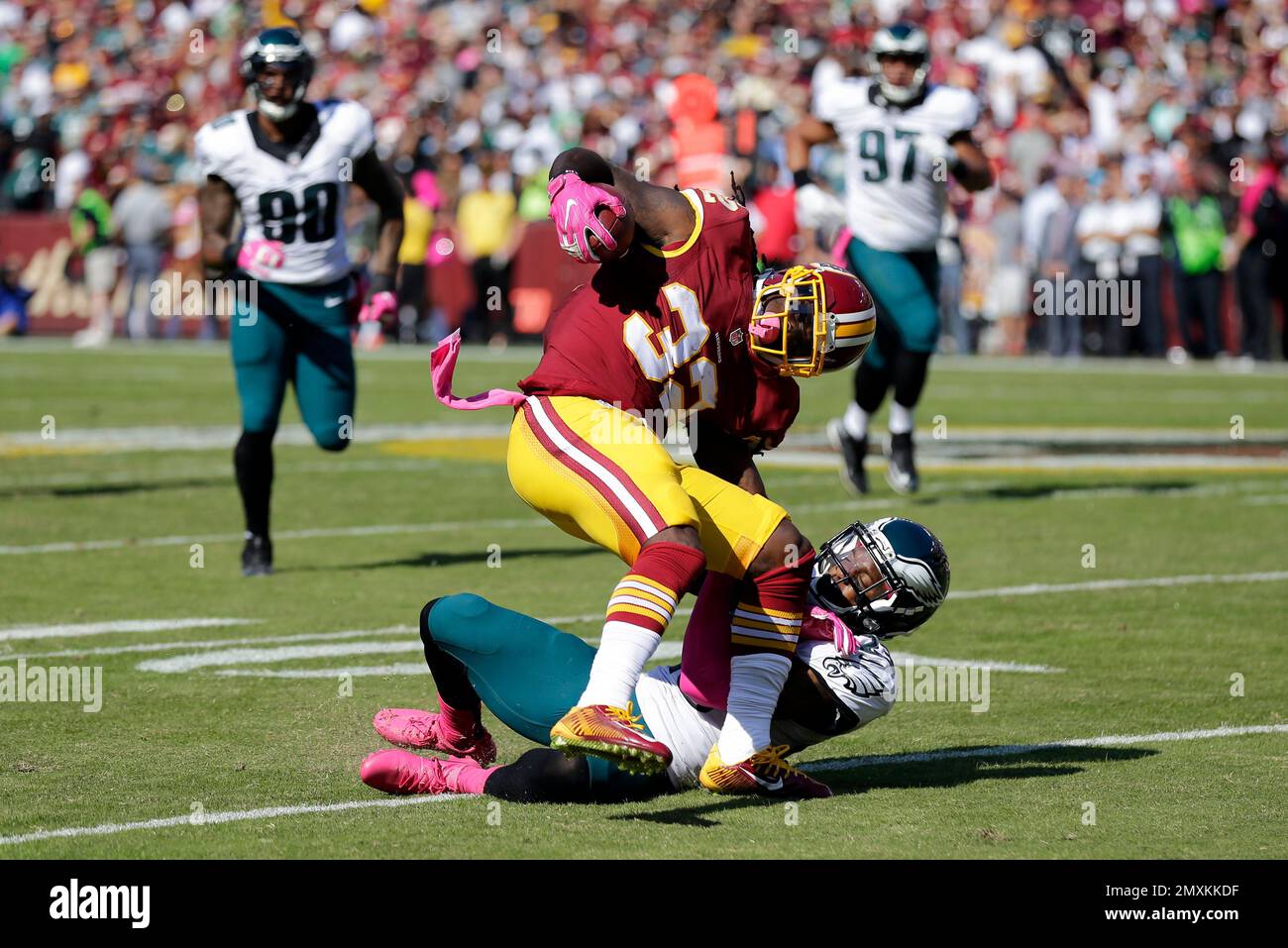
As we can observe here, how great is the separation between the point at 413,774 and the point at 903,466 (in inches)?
266

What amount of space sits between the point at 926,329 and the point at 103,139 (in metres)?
19.6

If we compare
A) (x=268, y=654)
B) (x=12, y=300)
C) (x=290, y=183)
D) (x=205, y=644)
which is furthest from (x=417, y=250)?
(x=268, y=654)

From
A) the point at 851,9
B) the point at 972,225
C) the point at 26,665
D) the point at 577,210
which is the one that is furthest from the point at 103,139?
the point at 577,210

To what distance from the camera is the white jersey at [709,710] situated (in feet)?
16.7

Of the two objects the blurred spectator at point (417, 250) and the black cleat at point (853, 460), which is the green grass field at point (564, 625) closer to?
the black cleat at point (853, 460)

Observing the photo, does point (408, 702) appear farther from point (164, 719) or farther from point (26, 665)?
point (26, 665)

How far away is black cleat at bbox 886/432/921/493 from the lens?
37.8 feet

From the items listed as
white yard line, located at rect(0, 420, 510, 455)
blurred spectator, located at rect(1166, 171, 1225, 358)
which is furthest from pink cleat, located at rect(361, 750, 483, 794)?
blurred spectator, located at rect(1166, 171, 1225, 358)

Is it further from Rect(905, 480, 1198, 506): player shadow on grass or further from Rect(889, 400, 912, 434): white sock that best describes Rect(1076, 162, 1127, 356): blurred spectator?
Rect(889, 400, 912, 434): white sock

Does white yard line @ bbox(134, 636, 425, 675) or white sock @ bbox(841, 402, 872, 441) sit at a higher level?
white sock @ bbox(841, 402, 872, 441)

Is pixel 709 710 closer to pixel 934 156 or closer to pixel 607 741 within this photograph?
pixel 607 741

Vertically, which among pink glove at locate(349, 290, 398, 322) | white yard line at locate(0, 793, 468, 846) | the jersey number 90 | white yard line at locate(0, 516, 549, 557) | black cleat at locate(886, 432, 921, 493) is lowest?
white yard line at locate(0, 793, 468, 846)

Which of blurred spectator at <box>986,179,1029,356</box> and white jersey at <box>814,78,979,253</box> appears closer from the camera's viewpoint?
white jersey at <box>814,78,979,253</box>

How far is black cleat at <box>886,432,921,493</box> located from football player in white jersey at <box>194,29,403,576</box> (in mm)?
3248
